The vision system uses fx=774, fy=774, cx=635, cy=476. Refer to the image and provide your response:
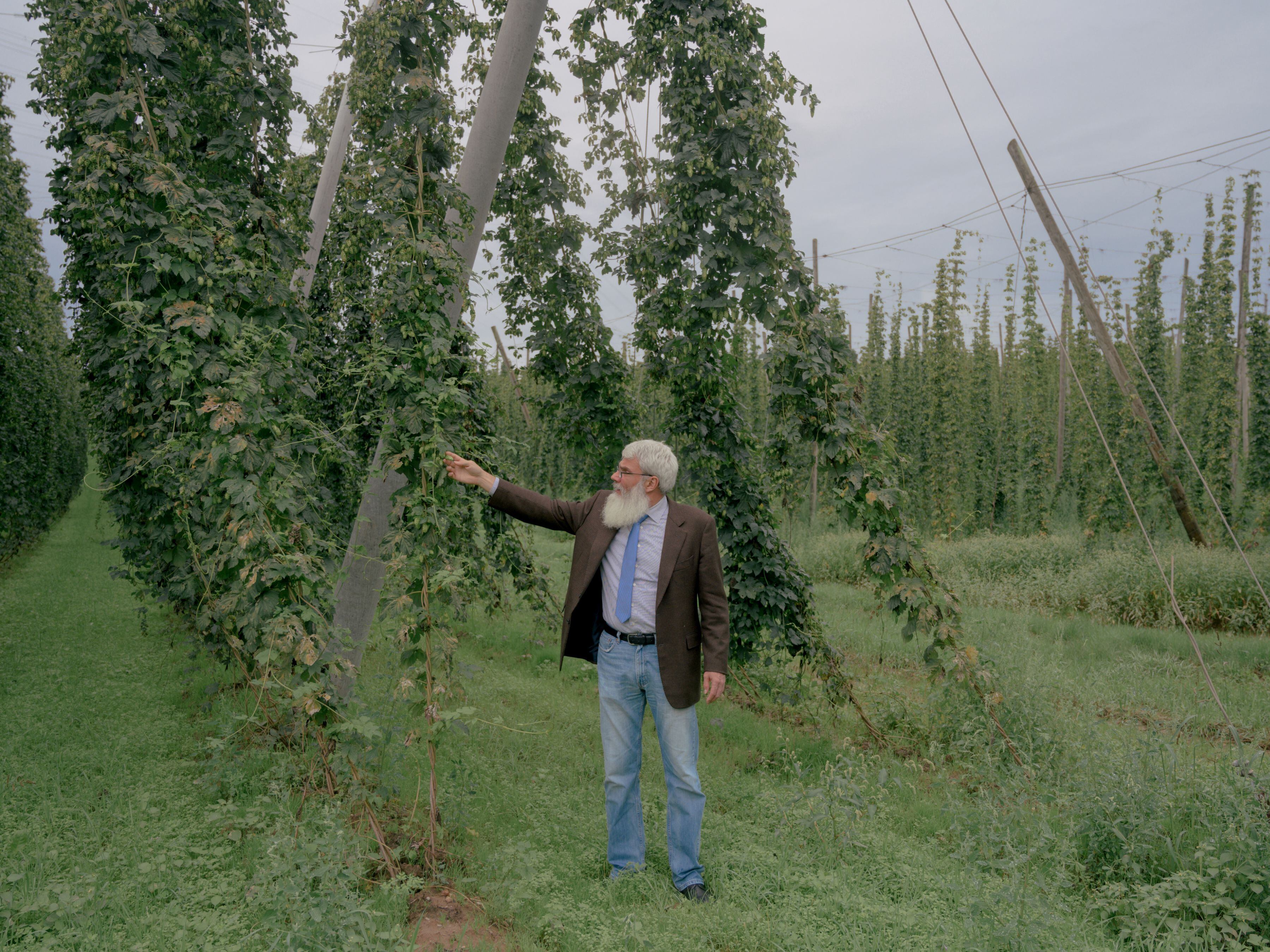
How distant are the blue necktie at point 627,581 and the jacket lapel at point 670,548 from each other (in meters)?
0.13

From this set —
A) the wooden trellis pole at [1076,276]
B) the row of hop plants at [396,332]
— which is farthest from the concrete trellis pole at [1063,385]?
the row of hop plants at [396,332]

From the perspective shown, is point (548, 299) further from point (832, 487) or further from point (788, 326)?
point (832, 487)

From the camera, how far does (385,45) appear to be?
14.0ft

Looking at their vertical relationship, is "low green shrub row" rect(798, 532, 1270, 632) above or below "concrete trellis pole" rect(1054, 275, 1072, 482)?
below

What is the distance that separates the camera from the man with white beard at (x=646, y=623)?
379cm

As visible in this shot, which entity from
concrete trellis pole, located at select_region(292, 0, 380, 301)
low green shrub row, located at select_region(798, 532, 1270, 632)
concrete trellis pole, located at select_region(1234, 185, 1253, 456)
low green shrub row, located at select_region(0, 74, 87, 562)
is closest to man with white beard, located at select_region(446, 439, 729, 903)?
concrete trellis pole, located at select_region(292, 0, 380, 301)

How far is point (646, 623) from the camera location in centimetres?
386

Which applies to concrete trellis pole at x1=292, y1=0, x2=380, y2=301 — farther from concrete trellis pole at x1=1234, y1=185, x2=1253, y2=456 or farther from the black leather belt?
concrete trellis pole at x1=1234, y1=185, x2=1253, y2=456

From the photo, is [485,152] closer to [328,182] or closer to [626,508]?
[626,508]

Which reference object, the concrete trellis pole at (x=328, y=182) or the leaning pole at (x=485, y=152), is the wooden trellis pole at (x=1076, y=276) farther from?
the concrete trellis pole at (x=328, y=182)

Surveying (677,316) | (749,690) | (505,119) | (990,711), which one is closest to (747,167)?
(677,316)

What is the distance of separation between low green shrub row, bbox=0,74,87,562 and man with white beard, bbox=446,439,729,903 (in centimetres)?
616

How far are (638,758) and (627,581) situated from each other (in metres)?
0.92

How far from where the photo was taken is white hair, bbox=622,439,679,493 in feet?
13.0
